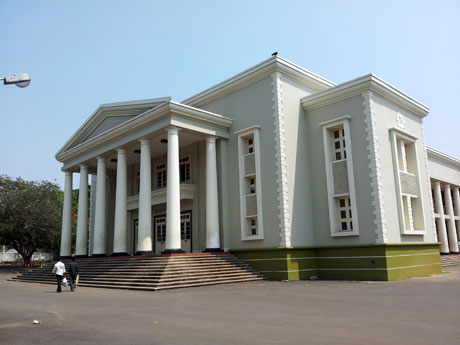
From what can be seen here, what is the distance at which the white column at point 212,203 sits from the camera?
1961 cm

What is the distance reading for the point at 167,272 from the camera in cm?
1574

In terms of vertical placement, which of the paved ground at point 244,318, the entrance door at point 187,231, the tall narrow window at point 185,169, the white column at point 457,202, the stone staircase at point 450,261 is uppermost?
the tall narrow window at point 185,169

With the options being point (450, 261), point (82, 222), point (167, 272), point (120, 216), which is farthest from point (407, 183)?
point (82, 222)

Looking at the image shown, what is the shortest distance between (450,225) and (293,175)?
20.8 m

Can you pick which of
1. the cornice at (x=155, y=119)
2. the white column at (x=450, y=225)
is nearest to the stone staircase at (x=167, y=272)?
the cornice at (x=155, y=119)

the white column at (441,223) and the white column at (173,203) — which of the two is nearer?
the white column at (173,203)

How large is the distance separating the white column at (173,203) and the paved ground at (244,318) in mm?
5234

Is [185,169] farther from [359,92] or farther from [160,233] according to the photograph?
[359,92]

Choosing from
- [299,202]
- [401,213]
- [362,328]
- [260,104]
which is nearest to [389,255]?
[401,213]

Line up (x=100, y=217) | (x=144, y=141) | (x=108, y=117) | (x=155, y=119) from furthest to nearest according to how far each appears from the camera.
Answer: (x=108, y=117) < (x=100, y=217) < (x=144, y=141) < (x=155, y=119)

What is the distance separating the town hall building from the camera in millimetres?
17641

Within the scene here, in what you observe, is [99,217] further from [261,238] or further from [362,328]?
[362,328]

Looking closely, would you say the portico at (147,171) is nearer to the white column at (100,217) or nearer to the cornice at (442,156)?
the white column at (100,217)

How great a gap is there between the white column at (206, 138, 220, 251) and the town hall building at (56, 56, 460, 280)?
0.05 m
